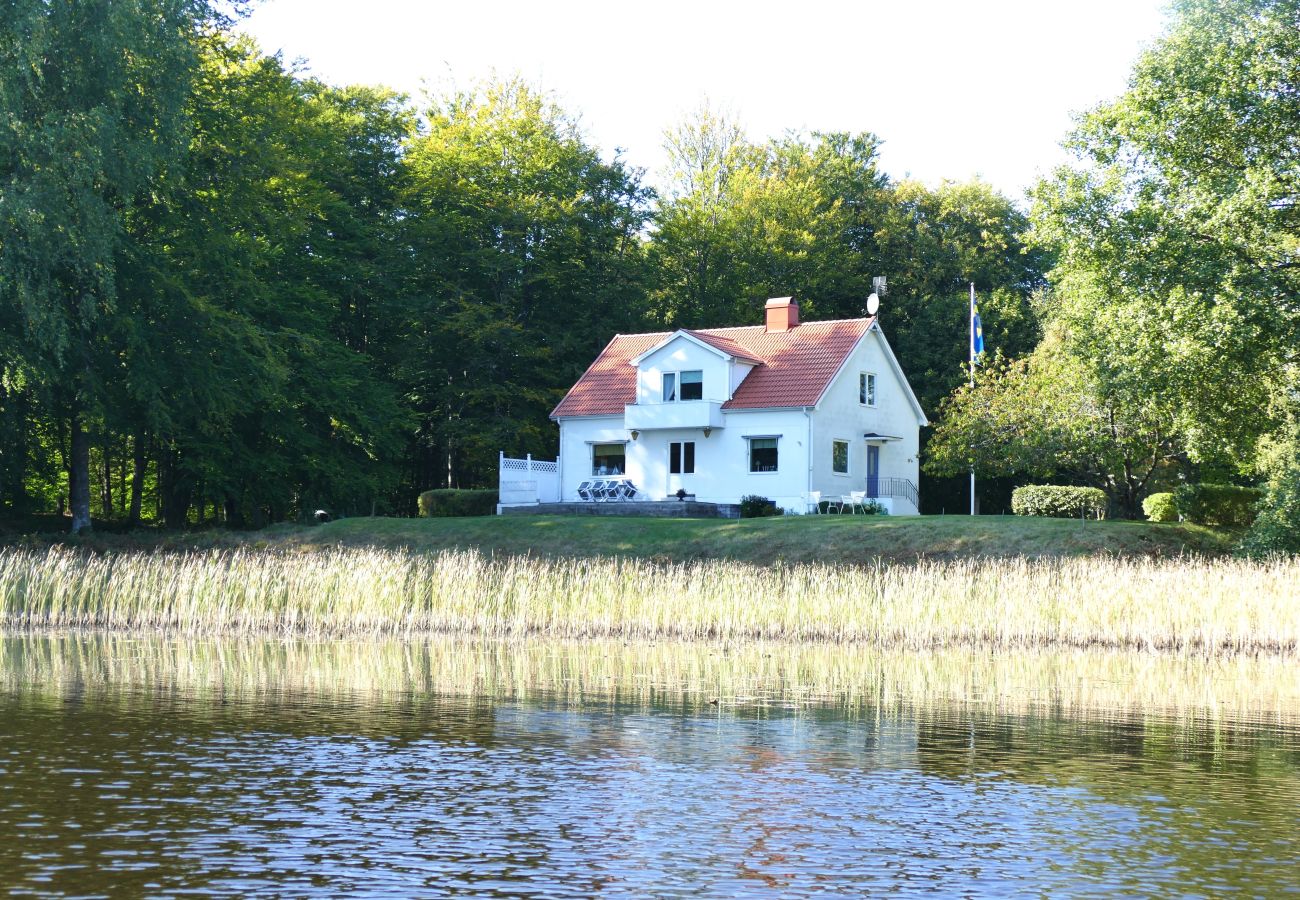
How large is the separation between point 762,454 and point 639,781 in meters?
34.1

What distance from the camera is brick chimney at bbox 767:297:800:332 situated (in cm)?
4725

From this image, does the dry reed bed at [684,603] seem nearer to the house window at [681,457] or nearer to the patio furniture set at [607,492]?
the patio furniture set at [607,492]

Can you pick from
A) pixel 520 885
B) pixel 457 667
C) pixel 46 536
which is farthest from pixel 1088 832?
pixel 46 536

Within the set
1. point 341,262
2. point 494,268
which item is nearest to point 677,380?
point 494,268

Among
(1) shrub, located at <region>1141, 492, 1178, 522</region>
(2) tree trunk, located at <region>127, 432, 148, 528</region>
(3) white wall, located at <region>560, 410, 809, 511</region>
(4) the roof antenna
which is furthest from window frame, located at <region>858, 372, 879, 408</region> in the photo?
(2) tree trunk, located at <region>127, 432, 148, 528</region>

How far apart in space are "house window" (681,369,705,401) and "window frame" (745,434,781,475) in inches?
83.6

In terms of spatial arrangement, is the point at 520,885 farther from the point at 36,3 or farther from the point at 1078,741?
the point at 36,3

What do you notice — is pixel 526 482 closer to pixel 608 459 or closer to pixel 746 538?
pixel 608 459

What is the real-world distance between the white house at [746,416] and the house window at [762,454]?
0.10ft

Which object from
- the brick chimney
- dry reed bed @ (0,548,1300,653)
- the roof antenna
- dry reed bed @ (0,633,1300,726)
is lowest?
dry reed bed @ (0,633,1300,726)

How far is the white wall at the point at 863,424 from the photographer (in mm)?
43562

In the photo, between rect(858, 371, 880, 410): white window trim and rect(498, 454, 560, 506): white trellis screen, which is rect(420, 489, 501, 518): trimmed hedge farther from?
rect(858, 371, 880, 410): white window trim

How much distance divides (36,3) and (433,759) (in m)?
24.9

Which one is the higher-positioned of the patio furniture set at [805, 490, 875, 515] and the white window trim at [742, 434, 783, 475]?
the white window trim at [742, 434, 783, 475]
